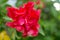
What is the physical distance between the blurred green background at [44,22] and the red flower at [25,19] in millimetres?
41

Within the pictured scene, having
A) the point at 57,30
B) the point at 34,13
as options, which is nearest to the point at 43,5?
the point at 57,30

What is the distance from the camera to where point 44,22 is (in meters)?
1.35

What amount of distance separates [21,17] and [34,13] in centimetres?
6

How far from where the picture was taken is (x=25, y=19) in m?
0.96

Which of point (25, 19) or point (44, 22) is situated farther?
point (44, 22)

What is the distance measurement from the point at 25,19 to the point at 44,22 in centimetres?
41

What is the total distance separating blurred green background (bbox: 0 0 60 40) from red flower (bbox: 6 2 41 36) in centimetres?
4

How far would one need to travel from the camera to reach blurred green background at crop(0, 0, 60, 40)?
3.39 feet

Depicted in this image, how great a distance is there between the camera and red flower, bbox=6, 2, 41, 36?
3.14ft

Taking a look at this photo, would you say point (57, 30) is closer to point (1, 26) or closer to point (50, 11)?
point (50, 11)

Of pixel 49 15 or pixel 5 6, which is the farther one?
pixel 49 15

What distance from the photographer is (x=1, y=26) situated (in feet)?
3.38

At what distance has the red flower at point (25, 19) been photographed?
96 centimetres

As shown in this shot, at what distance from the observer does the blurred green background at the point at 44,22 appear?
1033 mm
